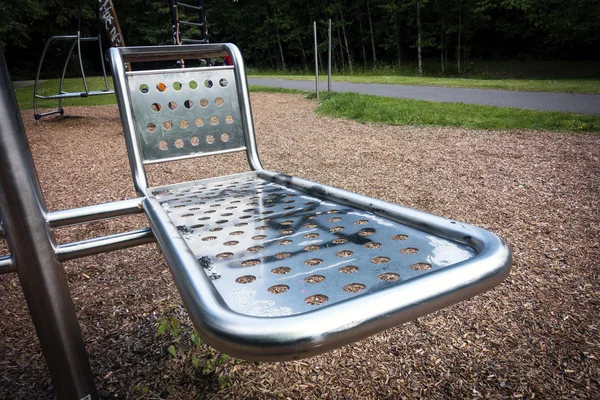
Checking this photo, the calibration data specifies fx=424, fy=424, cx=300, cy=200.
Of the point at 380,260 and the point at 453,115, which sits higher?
the point at 380,260

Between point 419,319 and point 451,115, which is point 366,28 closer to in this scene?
point 451,115

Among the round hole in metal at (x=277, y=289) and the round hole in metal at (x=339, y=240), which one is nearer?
the round hole in metal at (x=277, y=289)

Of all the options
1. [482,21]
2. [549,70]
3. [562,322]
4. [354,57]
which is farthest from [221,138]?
[354,57]

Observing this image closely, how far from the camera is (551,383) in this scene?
1.26 meters

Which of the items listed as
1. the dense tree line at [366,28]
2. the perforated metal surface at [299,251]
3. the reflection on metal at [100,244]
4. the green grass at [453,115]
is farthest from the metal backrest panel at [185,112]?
the dense tree line at [366,28]

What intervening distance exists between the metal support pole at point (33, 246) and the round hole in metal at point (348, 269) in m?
0.53

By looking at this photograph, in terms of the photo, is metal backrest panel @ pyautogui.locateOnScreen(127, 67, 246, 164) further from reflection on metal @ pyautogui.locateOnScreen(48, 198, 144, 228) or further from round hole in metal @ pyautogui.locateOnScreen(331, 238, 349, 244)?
round hole in metal @ pyautogui.locateOnScreen(331, 238, 349, 244)

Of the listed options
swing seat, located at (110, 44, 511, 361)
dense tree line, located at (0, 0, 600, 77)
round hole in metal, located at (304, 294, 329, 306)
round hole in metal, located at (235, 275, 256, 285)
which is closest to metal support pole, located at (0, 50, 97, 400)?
swing seat, located at (110, 44, 511, 361)

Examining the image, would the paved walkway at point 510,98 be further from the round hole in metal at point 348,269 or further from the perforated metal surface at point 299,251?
the round hole in metal at point 348,269

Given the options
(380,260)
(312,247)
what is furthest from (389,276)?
(312,247)

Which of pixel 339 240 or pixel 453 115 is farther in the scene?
pixel 453 115

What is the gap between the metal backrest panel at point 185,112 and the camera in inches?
46.8

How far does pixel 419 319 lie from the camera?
1587 mm

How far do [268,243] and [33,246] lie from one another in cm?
41
